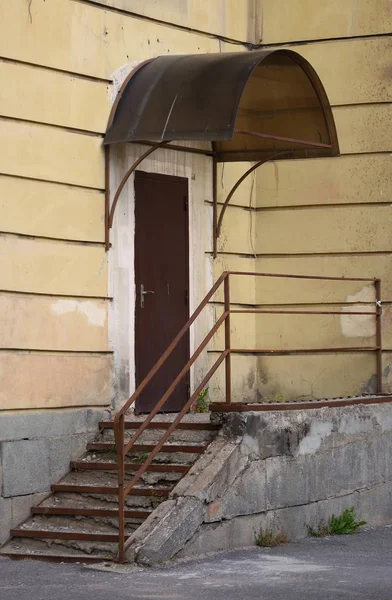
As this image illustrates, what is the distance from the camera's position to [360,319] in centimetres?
1280

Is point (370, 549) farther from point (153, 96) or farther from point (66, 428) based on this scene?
point (153, 96)

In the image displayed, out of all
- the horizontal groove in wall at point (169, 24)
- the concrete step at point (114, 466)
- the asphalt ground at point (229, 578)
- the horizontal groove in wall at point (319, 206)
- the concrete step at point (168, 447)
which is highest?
the horizontal groove in wall at point (169, 24)

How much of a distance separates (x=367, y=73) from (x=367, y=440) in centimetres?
382

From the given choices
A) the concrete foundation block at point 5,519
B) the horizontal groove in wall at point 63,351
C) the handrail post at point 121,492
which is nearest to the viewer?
the handrail post at point 121,492

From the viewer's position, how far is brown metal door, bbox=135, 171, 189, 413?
39.0 ft

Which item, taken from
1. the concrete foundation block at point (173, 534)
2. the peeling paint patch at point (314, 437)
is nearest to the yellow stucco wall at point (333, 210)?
the peeling paint patch at point (314, 437)

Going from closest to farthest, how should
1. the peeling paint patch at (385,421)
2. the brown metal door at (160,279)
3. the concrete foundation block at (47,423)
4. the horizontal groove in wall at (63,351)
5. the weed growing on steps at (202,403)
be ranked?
the concrete foundation block at (47,423)
the horizontal groove in wall at (63,351)
the brown metal door at (160,279)
the peeling paint patch at (385,421)
the weed growing on steps at (202,403)

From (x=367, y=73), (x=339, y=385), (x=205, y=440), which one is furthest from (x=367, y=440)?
(x=367, y=73)

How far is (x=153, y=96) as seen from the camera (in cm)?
1120

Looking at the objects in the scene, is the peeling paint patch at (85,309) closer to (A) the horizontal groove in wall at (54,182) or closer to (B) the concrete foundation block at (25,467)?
(A) the horizontal groove in wall at (54,182)

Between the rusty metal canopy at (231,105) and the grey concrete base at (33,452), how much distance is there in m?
2.63

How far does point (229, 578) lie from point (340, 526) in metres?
2.64

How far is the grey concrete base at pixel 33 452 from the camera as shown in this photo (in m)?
10.3

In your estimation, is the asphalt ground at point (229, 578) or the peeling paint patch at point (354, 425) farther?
the peeling paint patch at point (354, 425)
